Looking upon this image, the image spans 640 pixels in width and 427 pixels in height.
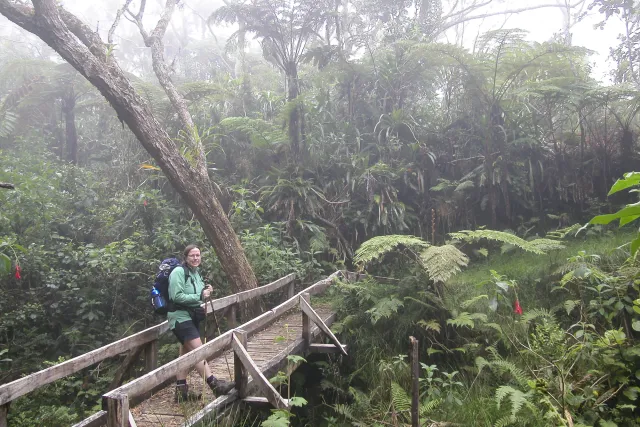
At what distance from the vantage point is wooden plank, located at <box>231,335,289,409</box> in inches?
167

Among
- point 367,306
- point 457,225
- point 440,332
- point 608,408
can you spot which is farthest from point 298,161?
point 608,408

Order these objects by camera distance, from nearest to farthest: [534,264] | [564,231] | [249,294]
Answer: [249,294] → [564,231] → [534,264]

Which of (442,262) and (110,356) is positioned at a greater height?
(442,262)

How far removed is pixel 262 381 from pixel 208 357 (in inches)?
25.6

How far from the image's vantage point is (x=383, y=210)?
998cm

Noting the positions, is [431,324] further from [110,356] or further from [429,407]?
[110,356]

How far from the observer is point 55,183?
10.1 meters

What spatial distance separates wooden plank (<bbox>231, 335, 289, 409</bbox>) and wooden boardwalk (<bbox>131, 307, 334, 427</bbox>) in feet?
0.63

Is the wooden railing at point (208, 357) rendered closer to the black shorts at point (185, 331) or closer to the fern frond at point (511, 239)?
the black shorts at point (185, 331)

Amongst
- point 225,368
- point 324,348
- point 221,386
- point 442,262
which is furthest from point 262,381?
point 442,262

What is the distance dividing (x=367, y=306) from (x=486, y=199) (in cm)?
463

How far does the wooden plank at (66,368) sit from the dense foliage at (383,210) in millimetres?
1791

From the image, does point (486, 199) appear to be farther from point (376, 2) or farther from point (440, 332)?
point (376, 2)

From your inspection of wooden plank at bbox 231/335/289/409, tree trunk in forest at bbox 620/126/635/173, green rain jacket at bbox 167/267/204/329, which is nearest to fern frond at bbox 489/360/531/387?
wooden plank at bbox 231/335/289/409
